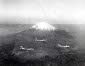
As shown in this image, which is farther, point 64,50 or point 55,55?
point 64,50

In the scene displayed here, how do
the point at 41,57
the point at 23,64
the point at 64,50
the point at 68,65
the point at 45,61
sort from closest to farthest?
the point at 68,65
the point at 23,64
the point at 45,61
the point at 41,57
the point at 64,50

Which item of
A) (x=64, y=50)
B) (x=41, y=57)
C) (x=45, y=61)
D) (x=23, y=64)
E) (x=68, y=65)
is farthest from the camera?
(x=64, y=50)

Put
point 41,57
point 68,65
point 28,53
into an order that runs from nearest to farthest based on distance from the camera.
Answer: point 68,65 → point 41,57 → point 28,53

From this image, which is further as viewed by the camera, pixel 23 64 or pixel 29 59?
pixel 29 59

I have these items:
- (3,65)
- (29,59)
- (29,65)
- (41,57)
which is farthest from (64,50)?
(3,65)

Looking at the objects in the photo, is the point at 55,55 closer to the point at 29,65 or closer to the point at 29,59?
the point at 29,59

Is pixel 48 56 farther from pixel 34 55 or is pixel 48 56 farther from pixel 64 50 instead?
pixel 64 50

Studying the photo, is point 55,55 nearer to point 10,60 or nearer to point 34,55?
point 34,55

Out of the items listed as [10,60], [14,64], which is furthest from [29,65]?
[10,60]

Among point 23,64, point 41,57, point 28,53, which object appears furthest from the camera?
point 28,53
